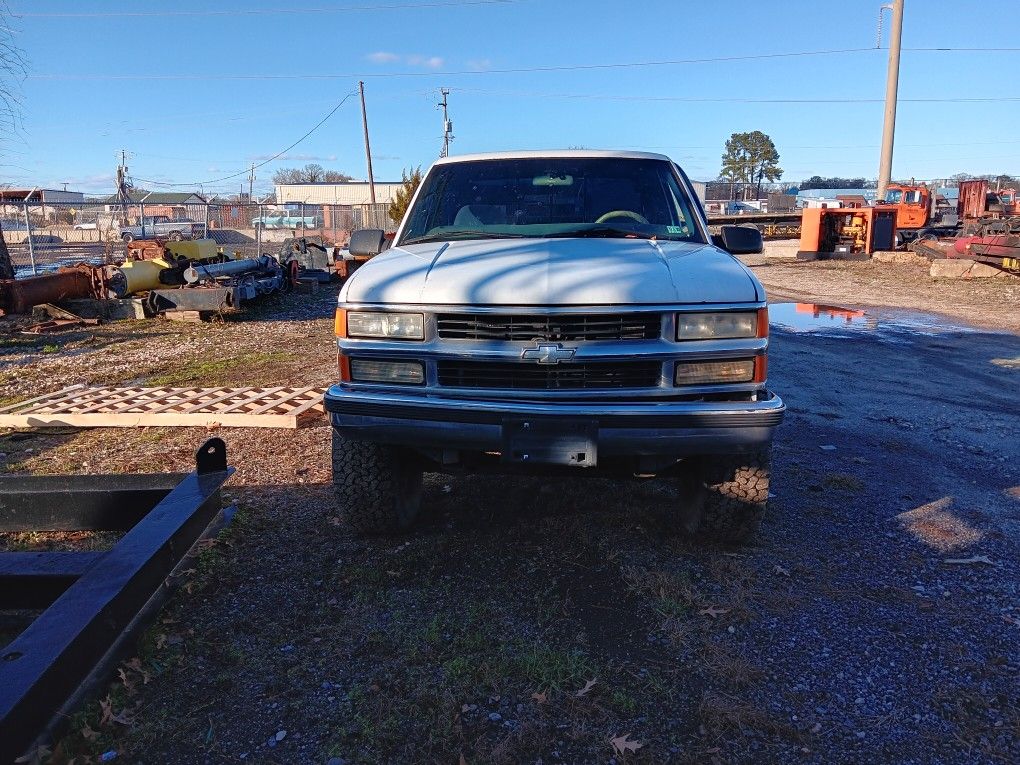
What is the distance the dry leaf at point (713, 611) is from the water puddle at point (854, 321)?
25.0 ft

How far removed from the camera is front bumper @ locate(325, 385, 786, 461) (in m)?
3.12

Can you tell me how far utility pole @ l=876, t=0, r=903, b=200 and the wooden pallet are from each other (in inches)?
1100

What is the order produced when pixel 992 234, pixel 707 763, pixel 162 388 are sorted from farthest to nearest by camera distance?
pixel 992 234
pixel 162 388
pixel 707 763

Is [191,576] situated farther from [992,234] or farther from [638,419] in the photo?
[992,234]

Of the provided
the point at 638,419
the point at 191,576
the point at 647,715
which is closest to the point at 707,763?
the point at 647,715

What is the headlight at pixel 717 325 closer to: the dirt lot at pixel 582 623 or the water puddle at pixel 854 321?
the dirt lot at pixel 582 623

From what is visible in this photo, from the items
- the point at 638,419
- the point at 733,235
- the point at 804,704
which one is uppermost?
the point at 733,235

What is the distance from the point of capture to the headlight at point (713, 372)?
319 centimetres

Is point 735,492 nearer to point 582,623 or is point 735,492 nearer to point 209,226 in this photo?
point 582,623

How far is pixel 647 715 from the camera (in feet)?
8.37

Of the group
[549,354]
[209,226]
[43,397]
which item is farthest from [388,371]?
[209,226]

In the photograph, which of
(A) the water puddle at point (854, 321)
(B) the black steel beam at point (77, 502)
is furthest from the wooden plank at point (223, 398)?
(A) the water puddle at point (854, 321)

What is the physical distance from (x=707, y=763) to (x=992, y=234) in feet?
69.3

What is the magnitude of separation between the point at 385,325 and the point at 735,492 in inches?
71.5
